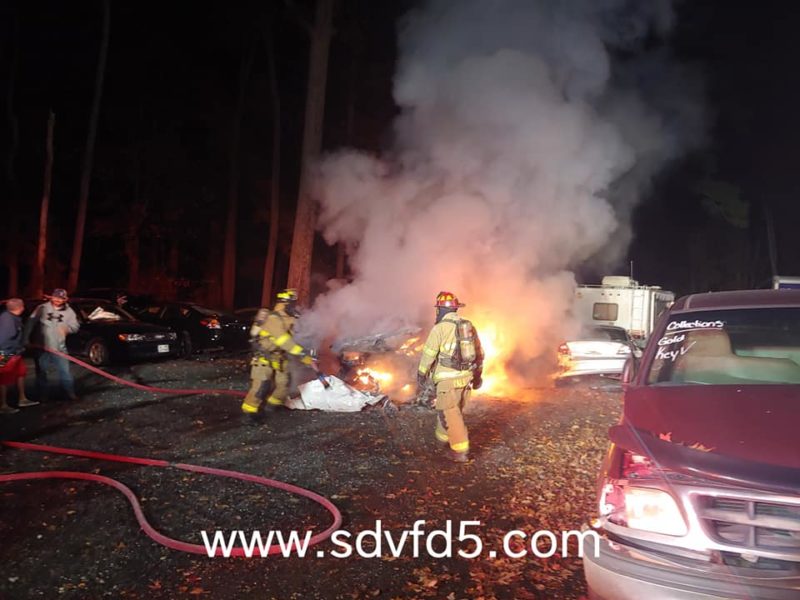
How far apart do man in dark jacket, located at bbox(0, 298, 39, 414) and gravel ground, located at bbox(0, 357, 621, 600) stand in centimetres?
36

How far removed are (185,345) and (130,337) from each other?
1.81 metres

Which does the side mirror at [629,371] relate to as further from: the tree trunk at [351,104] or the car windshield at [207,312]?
the tree trunk at [351,104]

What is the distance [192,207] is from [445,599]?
2467 centimetres

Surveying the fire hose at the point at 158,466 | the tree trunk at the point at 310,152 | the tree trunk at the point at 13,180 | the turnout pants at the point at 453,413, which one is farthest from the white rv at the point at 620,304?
the tree trunk at the point at 13,180

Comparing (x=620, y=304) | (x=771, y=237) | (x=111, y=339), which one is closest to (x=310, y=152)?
(x=111, y=339)

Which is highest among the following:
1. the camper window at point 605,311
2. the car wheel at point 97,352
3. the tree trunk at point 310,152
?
the tree trunk at point 310,152

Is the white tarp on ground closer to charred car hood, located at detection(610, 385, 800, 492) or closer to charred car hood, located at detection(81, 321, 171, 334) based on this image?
charred car hood, located at detection(81, 321, 171, 334)

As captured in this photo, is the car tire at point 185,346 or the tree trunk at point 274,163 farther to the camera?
the tree trunk at point 274,163

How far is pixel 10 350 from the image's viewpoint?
8.02 m

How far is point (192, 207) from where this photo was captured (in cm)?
2595

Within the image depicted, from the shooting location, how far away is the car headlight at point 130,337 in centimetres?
1171

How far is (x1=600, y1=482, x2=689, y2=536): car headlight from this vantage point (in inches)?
104

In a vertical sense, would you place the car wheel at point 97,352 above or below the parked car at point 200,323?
below

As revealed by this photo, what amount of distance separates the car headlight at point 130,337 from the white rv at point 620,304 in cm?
990
